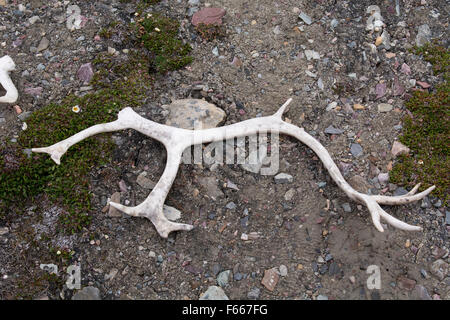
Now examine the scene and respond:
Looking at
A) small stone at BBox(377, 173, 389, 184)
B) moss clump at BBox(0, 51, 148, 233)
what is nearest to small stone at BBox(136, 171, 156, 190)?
Answer: moss clump at BBox(0, 51, 148, 233)

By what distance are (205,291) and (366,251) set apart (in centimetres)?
170

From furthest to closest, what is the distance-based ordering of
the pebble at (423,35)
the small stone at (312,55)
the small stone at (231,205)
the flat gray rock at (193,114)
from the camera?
the pebble at (423,35) < the small stone at (312,55) < the flat gray rock at (193,114) < the small stone at (231,205)

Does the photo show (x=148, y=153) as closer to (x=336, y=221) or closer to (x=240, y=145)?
(x=240, y=145)

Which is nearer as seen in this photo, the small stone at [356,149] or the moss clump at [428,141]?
the moss clump at [428,141]

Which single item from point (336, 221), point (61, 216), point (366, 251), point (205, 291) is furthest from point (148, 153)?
point (366, 251)

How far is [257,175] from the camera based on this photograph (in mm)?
4934

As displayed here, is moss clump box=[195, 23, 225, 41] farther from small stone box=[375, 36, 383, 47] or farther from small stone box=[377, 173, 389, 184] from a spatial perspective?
small stone box=[377, 173, 389, 184]

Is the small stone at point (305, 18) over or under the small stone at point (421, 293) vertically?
over

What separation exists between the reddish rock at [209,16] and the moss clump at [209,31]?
77mm

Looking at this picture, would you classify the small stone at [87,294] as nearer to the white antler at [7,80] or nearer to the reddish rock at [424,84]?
the white antler at [7,80]

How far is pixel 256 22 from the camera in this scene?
19.6ft

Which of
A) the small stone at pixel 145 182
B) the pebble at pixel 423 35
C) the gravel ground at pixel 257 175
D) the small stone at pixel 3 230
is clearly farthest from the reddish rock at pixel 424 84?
the small stone at pixel 3 230

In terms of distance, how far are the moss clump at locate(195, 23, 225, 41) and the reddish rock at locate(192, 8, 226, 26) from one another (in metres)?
0.08

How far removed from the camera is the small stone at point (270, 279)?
14.2ft
